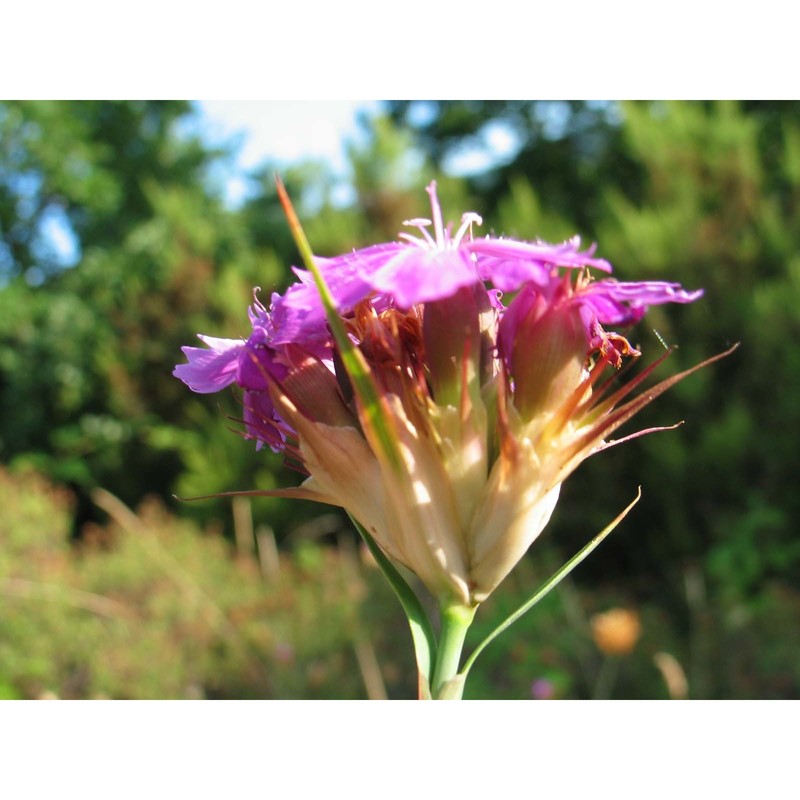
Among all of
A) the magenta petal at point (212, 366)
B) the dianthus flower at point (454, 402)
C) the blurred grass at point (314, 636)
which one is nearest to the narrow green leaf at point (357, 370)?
the dianthus flower at point (454, 402)

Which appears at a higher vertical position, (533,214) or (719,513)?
(533,214)

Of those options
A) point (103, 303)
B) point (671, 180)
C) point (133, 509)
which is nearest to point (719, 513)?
point (671, 180)

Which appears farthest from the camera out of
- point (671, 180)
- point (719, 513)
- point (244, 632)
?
point (671, 180)

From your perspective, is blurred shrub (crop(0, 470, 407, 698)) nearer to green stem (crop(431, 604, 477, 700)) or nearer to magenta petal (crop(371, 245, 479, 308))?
green stem (crop(431, 604, 477, 700))

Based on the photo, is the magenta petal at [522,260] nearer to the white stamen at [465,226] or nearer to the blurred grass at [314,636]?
the white stamen at [465,226]

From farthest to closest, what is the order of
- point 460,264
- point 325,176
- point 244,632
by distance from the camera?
point 325,176, point 244,632, point 460,264
